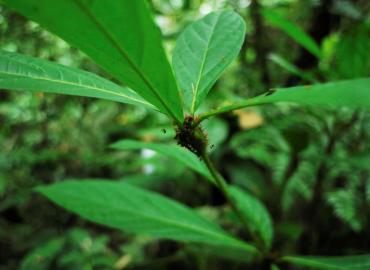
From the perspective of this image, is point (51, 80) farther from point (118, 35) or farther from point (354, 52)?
point (354, 52)

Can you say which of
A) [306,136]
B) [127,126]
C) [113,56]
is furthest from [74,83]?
[127,126]

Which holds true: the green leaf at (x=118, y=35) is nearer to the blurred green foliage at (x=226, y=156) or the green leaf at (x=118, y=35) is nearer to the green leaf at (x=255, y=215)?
the green leaf at (x=255, y=215)

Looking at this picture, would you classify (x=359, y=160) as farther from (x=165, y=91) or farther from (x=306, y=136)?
(x=165, y=91)

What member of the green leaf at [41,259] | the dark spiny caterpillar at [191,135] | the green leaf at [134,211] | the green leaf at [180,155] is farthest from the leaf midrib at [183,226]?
the green leaf at [41,259]

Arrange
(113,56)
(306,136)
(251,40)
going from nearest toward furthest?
(113,56), (306,136), (251,40)

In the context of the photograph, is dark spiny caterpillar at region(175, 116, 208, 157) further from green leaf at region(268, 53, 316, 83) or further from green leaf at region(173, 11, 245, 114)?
green leaf at region(268, 53, 316, 83)

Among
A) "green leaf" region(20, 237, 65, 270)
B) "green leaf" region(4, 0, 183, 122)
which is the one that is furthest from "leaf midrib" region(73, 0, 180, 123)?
"green leaf" region(20, 237, 65, 270)
